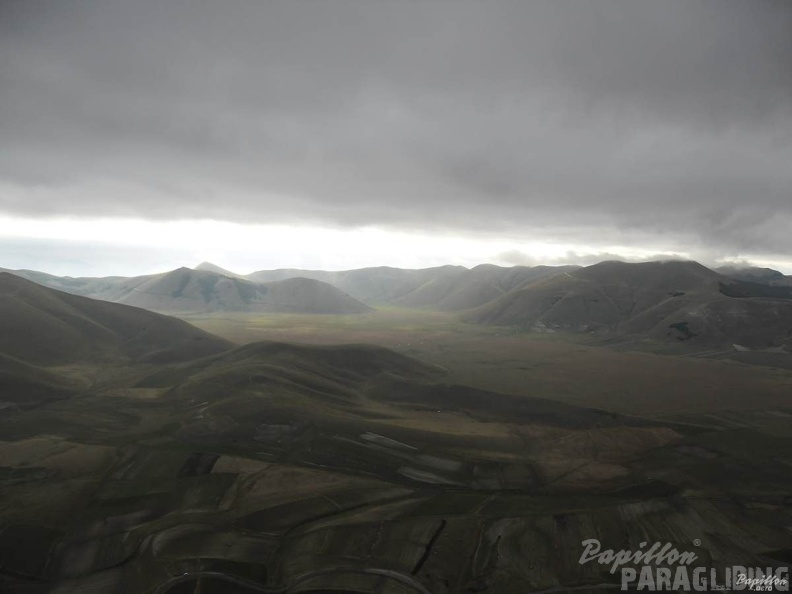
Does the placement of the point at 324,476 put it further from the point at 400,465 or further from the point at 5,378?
the point at 5,378

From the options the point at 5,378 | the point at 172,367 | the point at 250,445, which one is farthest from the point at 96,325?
the point at 250,445

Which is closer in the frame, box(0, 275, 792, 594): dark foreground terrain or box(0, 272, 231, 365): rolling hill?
box(0, 275, 792, 594): dark foreground terrain

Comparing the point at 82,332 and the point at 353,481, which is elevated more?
the point at 82,332

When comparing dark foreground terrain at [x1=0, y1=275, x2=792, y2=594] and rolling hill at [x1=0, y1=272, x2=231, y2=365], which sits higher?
rolling hill at [x1=0, y1=272, x2=231, y2=365]

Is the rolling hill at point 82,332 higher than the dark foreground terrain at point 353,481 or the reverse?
higher

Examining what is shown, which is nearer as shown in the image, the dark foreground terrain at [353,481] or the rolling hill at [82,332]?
the dark foreground terrain at [353,481]
